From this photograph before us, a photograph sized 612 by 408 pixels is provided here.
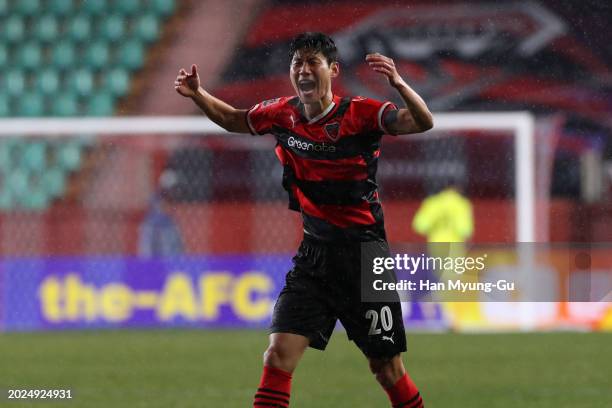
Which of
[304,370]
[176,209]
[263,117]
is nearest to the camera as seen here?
[263,117]

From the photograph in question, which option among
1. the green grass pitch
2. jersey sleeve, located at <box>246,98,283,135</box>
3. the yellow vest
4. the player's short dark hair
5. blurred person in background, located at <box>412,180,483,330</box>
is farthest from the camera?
the yellow vest

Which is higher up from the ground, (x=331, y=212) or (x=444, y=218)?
(x=444, y=218)

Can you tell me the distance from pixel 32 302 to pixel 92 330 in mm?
657

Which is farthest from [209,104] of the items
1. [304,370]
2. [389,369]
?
[304,370]

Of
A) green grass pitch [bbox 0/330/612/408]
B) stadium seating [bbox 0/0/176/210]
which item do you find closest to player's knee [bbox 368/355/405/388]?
green grass pitch [bbox 0/330/612/408]

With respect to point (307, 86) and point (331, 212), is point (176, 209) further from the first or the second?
point (307, 86)

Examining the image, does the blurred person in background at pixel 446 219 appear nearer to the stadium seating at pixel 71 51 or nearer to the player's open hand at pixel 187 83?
the stadium seating at pixel 71 51

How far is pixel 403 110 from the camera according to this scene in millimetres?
4094

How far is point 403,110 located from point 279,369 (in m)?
0.99

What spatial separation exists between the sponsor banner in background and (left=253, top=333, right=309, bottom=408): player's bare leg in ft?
23.3

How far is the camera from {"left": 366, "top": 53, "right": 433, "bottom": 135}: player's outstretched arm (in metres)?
3.91

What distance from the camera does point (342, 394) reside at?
21.4 feet

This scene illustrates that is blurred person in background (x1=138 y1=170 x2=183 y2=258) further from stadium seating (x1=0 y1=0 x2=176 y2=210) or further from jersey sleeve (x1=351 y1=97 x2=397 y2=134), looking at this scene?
jersey sleeve (x1=351 y1=97 x2=397 y2=134)

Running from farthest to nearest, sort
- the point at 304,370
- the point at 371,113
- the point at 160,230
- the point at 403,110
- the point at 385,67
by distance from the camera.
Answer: the point at 160,230 → the point at 304,370 → the point at 371,113 → the point at 403,110 → the point at 385,67
